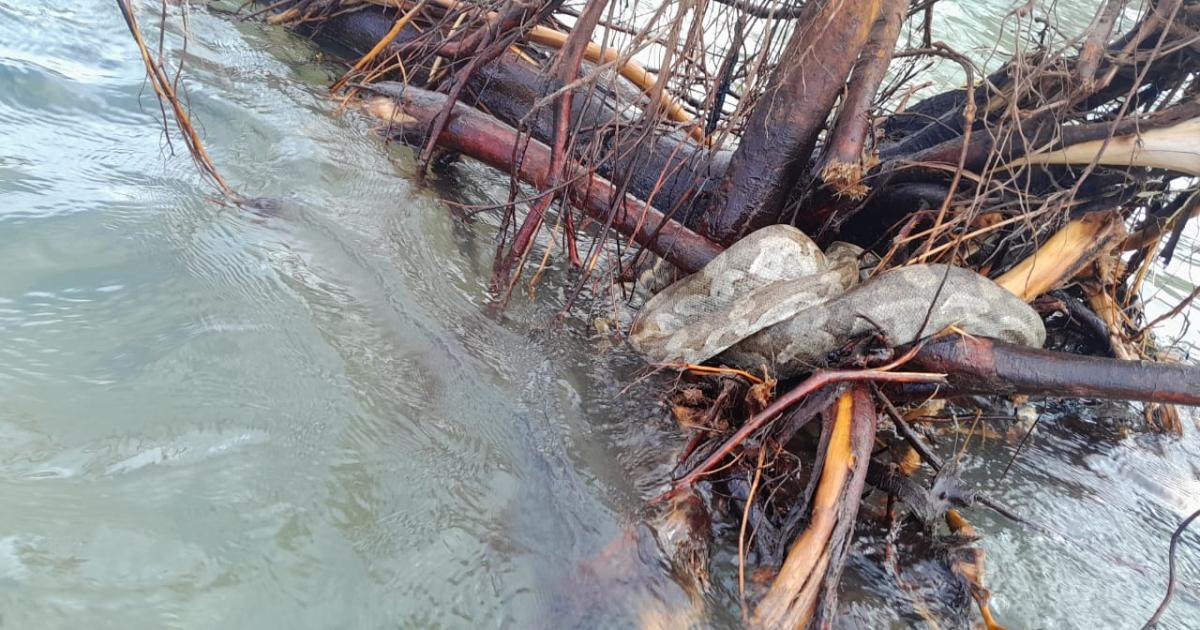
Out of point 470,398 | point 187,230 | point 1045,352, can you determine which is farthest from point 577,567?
point 187,230

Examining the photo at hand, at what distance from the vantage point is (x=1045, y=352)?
3.19m

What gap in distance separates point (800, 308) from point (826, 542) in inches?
46.5

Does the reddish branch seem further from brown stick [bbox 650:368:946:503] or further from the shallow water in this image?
brown stick [bbox 650:368:946:503]

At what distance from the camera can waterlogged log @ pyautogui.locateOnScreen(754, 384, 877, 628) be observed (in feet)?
8.94

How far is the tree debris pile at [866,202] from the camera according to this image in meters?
3.08

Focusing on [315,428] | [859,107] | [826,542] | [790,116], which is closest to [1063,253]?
[859,107]

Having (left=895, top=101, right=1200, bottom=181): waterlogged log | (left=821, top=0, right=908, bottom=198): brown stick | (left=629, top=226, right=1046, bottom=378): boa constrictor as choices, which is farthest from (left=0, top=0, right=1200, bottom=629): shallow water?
(left=895, top=101, right=1200, bottom=181): waterlogged log

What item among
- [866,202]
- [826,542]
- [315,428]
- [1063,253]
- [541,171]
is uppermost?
[1063,253]

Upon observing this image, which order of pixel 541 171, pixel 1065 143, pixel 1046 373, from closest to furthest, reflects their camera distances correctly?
pixel 1046 373
pixel 1065 143
pixel 541 171

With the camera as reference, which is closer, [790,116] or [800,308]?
[800,308]

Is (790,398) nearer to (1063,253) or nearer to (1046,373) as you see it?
(1046,373)

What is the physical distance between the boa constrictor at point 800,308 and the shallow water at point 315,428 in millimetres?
405

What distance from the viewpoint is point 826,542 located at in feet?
9.23

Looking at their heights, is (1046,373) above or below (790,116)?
below
